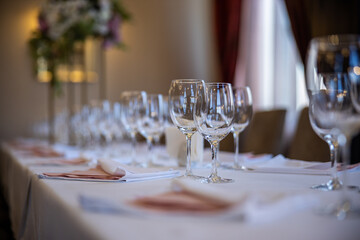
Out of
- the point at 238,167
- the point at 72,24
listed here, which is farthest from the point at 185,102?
the point at 72,24

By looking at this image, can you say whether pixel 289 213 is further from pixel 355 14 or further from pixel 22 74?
pixel 22 74

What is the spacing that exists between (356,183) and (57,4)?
90.9 inches

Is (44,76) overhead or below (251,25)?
below

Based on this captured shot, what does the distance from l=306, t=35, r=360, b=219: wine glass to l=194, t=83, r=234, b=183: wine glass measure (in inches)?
10.5

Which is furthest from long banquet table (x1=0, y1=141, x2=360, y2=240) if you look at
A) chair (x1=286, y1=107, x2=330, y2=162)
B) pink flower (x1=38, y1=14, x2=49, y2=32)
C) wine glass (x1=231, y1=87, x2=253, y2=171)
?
pink flower (x1=38, y1=14, x2=49, y2=32)

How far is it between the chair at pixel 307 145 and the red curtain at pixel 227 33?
266cm

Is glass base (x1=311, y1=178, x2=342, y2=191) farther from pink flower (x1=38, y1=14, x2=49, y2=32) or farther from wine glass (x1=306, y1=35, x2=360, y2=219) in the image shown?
pink flower (x1=38, y1=14, x2=49, y2=32)

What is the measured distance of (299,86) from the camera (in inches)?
146

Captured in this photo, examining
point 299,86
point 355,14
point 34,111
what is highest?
point 355,14

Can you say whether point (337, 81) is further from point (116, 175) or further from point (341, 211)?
point (116, 175)

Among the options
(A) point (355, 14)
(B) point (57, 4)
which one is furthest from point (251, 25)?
(B) point (57, 4)

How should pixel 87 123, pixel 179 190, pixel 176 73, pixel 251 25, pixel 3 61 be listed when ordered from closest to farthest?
pixel 179 190 < pixel 87 123 < pixel 251 25 < pixel 3 61 < pixel 176 73

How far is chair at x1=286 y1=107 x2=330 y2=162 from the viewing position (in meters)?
1.76

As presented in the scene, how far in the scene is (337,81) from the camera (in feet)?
2.29
